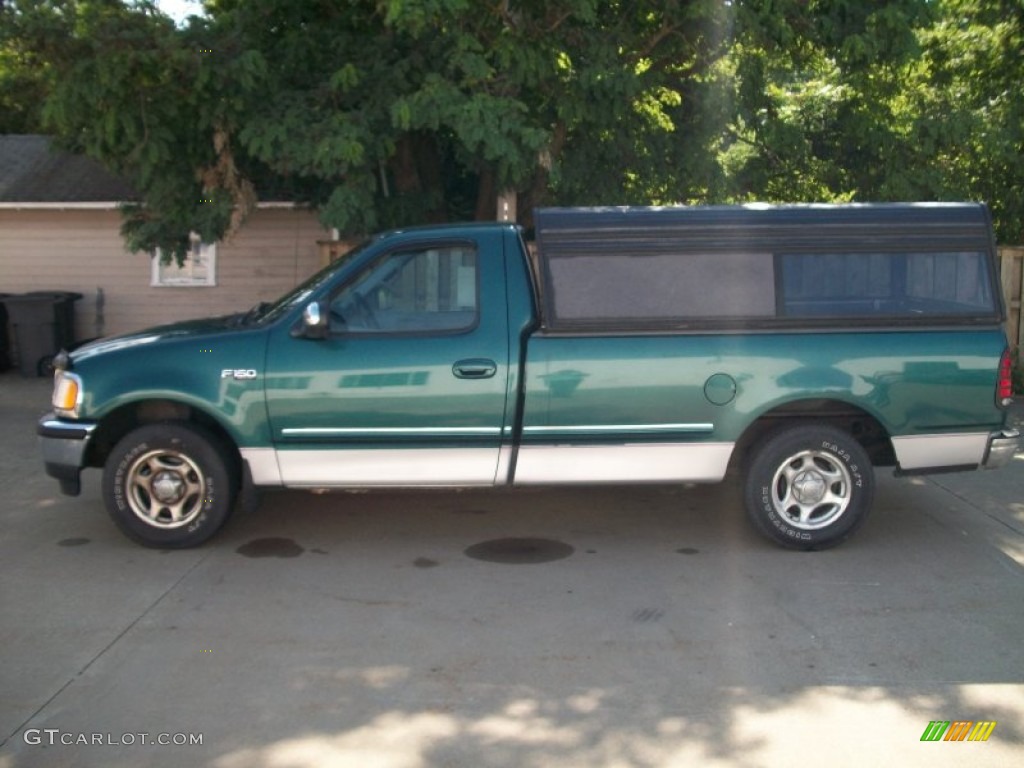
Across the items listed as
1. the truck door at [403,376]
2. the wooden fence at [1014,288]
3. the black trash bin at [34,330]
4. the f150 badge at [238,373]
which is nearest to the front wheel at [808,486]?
the truck door at [403,376]

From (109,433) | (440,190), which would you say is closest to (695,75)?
(440,190)

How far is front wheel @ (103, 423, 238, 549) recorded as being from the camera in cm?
686

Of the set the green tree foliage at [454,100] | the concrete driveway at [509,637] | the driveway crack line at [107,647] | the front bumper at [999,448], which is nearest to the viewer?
the concrete driveway at [509,637]

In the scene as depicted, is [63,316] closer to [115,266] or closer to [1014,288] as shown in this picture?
[115,266]

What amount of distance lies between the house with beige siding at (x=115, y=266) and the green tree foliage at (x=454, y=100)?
3.55 meters

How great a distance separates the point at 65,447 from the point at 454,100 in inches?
163

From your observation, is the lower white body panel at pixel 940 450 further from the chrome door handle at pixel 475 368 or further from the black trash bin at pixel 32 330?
the black trash bin at pixel 32 330

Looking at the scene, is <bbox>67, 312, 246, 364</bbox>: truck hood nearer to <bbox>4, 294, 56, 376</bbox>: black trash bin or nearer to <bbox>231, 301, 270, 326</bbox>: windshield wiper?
<bbox>231, 301, 270, 326</bbox>: windshield wiper

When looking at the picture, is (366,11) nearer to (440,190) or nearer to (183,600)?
(440,190)

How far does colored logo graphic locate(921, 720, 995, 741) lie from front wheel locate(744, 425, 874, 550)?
2.39 metres

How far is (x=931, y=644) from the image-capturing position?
5461 mm

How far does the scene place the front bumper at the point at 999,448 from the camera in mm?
6934

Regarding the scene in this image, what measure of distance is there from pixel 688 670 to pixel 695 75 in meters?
7.37

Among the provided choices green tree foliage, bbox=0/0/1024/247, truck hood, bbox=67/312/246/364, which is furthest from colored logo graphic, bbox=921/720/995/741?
green tree foliage, bbox=0/0/1024/247
